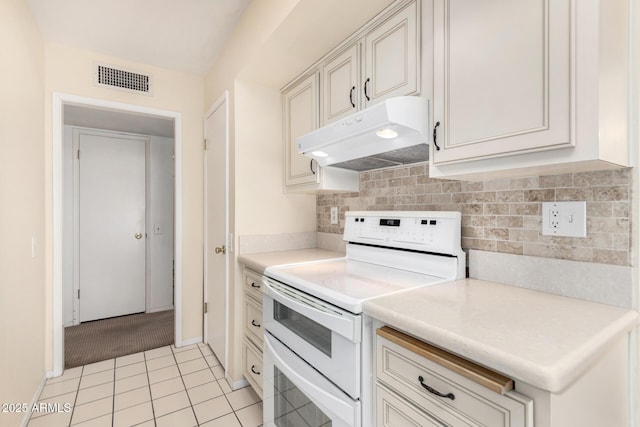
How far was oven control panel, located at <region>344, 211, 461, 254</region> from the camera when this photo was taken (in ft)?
4.26

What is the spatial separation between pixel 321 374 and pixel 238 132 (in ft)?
5.15

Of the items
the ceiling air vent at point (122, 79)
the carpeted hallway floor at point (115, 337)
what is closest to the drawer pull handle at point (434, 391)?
the carpeted hallway floor at point (115, 337)

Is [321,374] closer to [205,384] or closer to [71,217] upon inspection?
[205,384]

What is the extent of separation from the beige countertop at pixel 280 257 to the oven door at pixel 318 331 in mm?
179

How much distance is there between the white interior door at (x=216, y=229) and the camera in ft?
7.43

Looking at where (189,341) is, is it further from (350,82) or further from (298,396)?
(350,82)

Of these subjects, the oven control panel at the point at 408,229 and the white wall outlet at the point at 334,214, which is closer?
the oven control panel at the point at 408,229

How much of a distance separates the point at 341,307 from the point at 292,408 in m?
0.66

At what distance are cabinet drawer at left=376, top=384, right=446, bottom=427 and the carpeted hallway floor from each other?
2.42 m

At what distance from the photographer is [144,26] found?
6.67 ft

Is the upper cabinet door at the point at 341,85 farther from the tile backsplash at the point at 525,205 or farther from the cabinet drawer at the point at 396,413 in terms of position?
the cabinet drawer at the point at 396,413

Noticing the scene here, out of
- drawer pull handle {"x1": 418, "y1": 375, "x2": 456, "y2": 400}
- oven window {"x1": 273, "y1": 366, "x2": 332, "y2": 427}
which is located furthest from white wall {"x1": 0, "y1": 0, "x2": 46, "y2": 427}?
drawer pull handle {"x1": 418, "y1": 375, "x2": 456, "y2": 400}

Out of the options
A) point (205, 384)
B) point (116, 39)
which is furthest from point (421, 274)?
point (116, 39)

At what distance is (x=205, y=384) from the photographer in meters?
2.12
